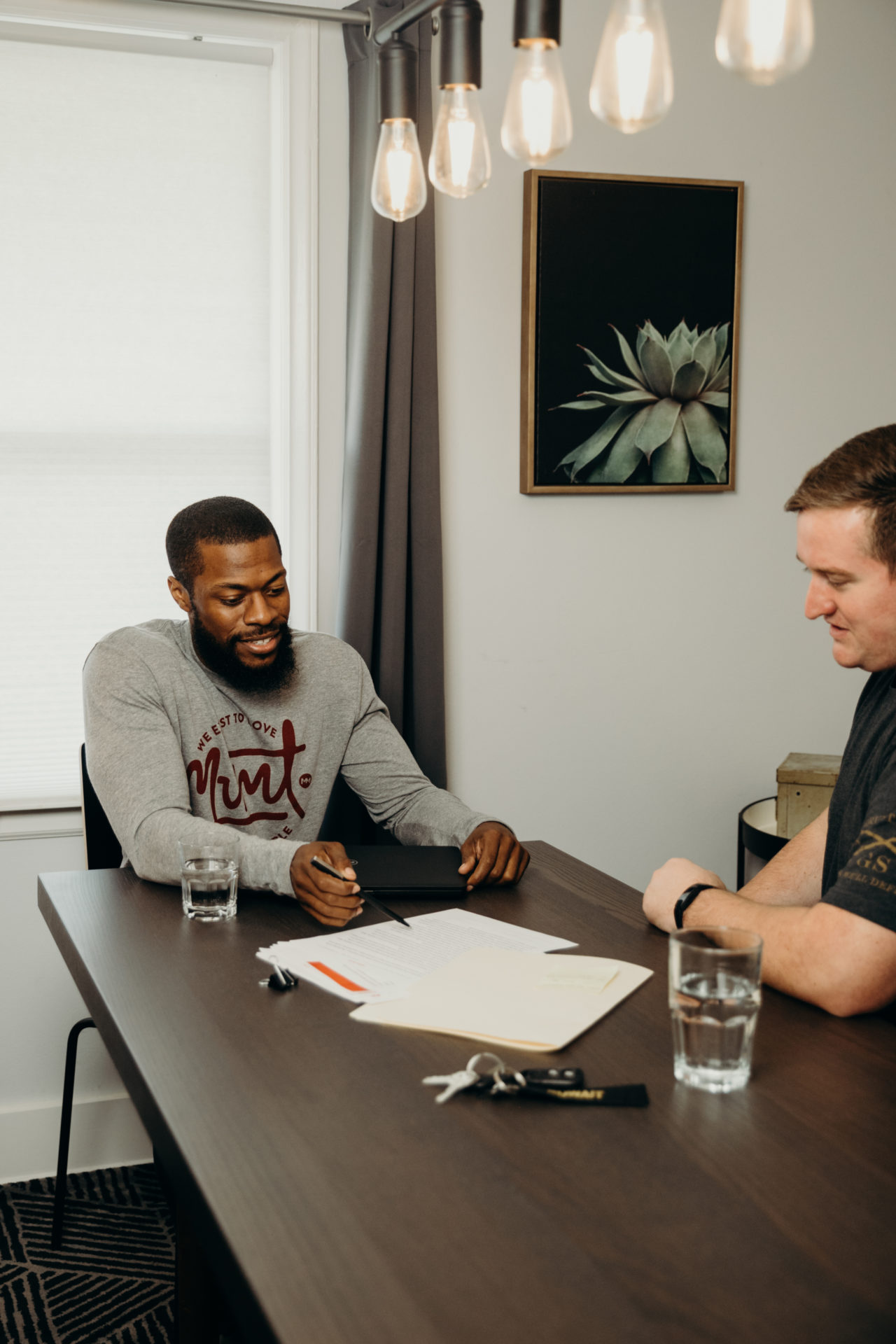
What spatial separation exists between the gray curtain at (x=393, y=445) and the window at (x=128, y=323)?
12cm

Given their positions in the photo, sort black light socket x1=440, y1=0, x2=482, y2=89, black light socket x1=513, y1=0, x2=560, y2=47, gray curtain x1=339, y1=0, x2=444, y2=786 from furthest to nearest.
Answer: gray curtain x1=339, y1=0, x2=444, y2=786, black light socket x1=440, y1=0, x2=482, y2=89, black light socket x1=513, y1=0, x2=560, y2=47

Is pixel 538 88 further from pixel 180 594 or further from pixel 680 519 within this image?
pixel 680 519

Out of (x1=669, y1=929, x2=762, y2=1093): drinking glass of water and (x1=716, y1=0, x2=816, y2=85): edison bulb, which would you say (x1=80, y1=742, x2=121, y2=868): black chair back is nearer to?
(x1=669, y1=929, x2=762, y2=1093): drinking glass of water

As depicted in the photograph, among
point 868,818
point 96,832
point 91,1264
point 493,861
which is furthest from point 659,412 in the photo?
point 91,1264

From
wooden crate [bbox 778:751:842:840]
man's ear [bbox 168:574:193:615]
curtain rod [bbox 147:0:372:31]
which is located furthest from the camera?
wooden crate [bbox 778:751:842:840]

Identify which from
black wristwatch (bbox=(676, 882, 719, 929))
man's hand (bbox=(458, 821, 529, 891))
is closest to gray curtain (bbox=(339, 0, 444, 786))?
man's hand (bbox=(458, 821, 529, 891))

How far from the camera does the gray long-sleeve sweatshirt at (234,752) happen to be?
1.90 m

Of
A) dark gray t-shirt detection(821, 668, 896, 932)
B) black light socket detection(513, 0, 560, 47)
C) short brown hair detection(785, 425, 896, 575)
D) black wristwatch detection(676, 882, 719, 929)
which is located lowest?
black wristwatch detection(676, 882, 719, 929)

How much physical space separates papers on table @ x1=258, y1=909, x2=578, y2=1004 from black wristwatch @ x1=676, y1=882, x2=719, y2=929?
0.14m

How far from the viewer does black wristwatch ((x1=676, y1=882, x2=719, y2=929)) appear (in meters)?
1.52

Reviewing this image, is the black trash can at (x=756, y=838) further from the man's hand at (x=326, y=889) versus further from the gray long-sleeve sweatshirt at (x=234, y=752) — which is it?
A: the man's hand at (x=326, y=889)

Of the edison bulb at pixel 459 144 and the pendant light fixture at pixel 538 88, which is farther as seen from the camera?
the edison bulb at pixel 459 144

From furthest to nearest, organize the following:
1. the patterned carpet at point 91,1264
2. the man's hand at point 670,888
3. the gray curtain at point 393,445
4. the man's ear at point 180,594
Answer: the gray curtain at point 393,445
the man's ear at point 180,594
the patterned carpet at point 91,1264
the man's hand at point 670,888
